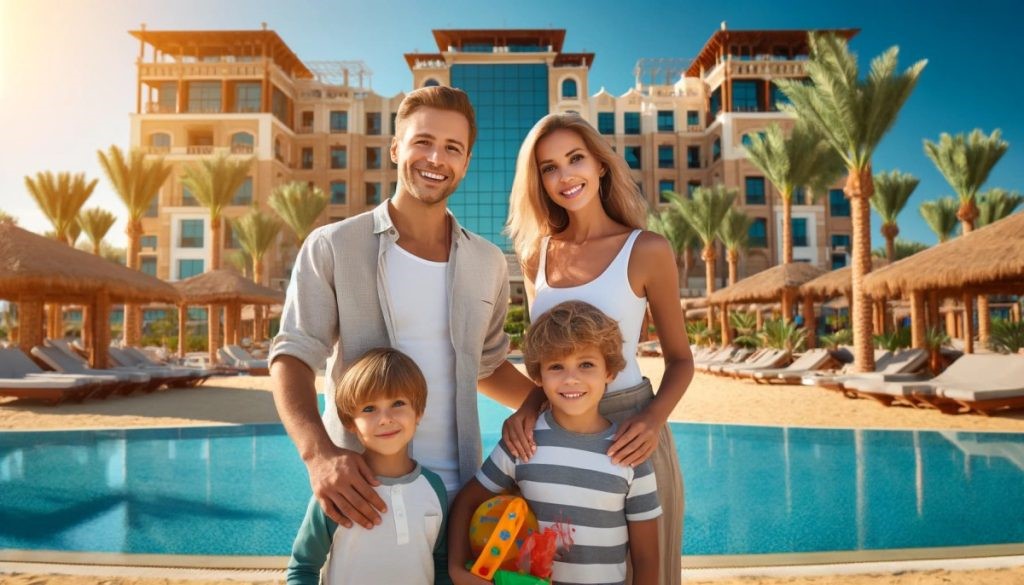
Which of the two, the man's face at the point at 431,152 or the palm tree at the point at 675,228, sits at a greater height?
the palm tree at the point at 675,228

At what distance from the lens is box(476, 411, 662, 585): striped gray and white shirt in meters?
1.85

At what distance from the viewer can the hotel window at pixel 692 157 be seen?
51.0 metres

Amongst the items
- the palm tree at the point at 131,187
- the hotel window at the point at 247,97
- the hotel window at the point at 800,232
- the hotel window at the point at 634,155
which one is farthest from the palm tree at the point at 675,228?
the hotel window at the point at 247,97

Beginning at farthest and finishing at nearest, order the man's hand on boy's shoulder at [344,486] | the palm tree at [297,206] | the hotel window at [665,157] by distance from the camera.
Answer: the hotel window at [665,157], the palm tree at [297,206], the man's hand on boy's shoulder at [344,486]

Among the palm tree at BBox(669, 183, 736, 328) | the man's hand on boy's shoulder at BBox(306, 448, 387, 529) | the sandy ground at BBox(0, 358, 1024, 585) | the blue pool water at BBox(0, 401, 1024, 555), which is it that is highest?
the palm tree at BBox(669, 183, 736, 328)

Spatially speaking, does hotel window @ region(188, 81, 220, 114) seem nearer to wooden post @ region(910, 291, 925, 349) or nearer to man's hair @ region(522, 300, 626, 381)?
wooden post @ region(910, 291, 925, 349)

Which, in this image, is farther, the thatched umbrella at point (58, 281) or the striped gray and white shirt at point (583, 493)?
the thatched umbrella at point (58, 281)

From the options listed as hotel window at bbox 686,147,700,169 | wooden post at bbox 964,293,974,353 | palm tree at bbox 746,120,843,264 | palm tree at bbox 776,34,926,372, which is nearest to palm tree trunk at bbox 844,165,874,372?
palm tree at bbox 776,34,926,372

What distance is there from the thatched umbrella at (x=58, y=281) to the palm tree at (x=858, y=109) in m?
17.3

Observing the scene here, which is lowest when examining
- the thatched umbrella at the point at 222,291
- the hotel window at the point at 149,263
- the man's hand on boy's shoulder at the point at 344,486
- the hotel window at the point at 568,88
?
the man's hand on boy's shoulder at the point at 344,486

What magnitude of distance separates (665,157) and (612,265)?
5138cm

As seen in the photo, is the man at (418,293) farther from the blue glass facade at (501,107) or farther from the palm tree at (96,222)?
the blue glass facade at (501,107)

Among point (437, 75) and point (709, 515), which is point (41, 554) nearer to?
point (709, 515)

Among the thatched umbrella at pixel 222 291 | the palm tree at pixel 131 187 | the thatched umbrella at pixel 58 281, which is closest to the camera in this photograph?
the thatched umbrella at pixel 58 281
